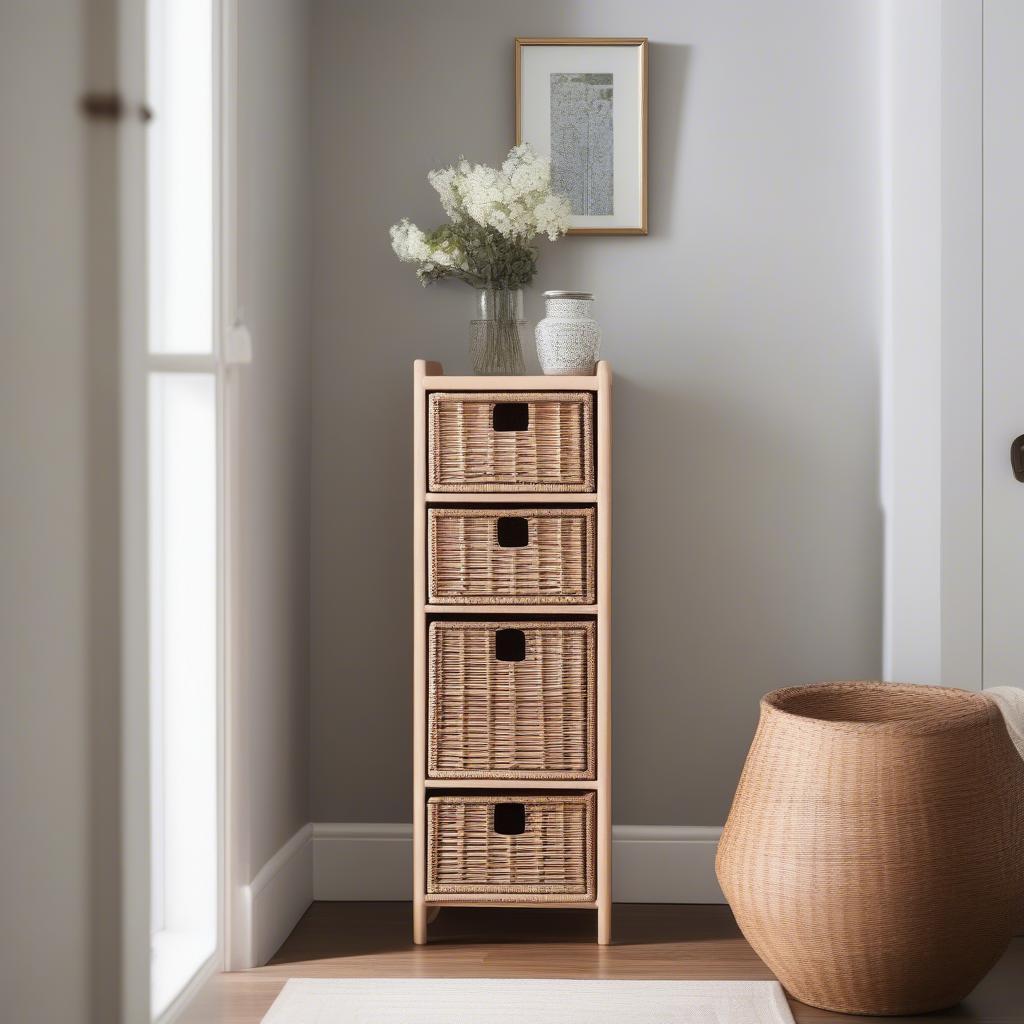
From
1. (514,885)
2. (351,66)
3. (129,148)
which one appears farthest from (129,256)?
(351,66)

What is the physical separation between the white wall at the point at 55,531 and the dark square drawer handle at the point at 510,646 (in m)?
1.74

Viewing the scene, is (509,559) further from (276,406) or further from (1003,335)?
(1003,335)

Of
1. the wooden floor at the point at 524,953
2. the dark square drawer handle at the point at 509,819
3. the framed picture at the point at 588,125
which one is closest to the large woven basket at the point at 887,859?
the wooden floor at the point at 524,953

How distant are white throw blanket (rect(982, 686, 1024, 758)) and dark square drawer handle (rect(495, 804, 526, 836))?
89 cm

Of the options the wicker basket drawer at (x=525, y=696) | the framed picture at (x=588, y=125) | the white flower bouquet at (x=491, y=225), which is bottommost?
the wicker basket drawer at (x=525, y=696)

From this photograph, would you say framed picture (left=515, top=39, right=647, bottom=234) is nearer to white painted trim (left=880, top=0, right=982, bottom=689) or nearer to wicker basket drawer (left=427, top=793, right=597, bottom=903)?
white painted trim (left=880, top=0, right=982, bottom=689)

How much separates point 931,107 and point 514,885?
5.71 ft

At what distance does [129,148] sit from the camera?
13.6 inches

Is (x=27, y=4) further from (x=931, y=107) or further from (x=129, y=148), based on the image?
(x=931, y=107)

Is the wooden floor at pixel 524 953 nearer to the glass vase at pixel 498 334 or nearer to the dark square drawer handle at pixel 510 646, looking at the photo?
the dark square drawer handle at pixel 510 646

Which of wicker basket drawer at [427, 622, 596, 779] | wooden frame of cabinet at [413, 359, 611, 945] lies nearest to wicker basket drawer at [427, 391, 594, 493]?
wooden frame of cabinet at [413, 359, 611, 945]

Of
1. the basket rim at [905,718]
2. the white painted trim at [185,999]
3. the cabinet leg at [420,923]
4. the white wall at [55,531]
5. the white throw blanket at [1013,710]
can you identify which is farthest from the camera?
the cabinet leg at [420,923]

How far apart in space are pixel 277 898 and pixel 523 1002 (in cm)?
56

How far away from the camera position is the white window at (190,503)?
184cm
